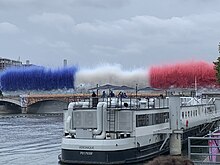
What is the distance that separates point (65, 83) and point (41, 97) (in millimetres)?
28659

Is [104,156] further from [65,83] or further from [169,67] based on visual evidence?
[65,83]

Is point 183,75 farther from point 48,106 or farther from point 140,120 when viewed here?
point 140,120

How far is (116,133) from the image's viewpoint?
112 feet

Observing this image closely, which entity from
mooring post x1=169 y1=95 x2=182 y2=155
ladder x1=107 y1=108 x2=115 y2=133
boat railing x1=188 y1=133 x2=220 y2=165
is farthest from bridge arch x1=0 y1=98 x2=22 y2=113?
boat railing x1=188 y1=133 x2=220 y2=165

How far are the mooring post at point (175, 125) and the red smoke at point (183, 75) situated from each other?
104 metres

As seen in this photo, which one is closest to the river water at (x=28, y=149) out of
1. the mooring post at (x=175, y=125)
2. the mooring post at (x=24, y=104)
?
the mooring post at (x=175, y=125)

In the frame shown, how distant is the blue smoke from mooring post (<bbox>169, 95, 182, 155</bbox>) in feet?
433

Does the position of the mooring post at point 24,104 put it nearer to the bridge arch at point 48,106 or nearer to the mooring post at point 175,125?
the bridge arch at point 48,106

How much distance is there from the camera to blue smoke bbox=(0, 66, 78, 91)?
173m

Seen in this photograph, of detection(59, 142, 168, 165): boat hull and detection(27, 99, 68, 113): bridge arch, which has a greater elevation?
detection(27, 99, 68, 113): bridge arch

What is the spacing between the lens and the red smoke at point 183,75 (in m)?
145

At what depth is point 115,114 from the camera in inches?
1357

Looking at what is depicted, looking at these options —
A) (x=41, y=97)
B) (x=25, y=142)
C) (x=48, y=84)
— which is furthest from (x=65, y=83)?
(x=25, y=142)

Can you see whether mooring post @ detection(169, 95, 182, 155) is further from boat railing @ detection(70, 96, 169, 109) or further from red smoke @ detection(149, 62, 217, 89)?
red smoke @ detection(149, 62, 217, 89)
